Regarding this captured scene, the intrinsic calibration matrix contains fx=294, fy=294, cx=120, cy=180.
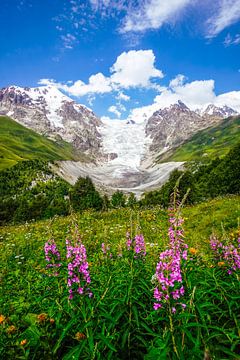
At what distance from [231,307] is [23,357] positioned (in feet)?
10.7

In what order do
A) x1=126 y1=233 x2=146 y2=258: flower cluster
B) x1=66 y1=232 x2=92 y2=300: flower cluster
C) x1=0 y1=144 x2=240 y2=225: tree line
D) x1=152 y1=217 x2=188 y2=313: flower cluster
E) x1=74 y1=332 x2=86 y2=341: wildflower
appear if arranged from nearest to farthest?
1. x1=152 y1=217 x2=188 y2=313: flower cluster
2. x1=74 y1=332 x2=86 y2=341: wildflower
3. x1=66 y1=232 x2=92 y2=300: flower cluster
4. x1=126 y1=233 x2=146 y2=258: flower cluster
5. x1=0 y1=144 x2=240 y2=225: tree line

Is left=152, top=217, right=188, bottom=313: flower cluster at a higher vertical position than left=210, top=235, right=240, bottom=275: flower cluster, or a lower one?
higher

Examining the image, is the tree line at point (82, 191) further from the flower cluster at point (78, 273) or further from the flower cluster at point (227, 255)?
the flower cluster at point (227, 255)

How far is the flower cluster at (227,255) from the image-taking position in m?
5.20

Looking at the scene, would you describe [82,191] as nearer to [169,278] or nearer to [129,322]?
[129,322]

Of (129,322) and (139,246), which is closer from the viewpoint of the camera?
(129,322)

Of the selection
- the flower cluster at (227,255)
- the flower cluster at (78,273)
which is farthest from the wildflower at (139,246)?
the flower cluster at (227,255)

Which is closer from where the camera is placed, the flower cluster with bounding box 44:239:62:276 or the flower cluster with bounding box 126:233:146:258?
the flower cluster with bounding box 126:233:146:258

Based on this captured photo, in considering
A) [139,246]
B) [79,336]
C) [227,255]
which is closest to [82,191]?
[139,246]

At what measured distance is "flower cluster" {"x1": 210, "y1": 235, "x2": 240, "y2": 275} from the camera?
5204 mm

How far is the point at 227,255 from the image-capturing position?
217 inches

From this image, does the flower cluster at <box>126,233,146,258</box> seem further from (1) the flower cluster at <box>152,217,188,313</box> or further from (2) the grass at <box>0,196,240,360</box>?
(1) the flower cluster at <box>152,217,188,313</box>

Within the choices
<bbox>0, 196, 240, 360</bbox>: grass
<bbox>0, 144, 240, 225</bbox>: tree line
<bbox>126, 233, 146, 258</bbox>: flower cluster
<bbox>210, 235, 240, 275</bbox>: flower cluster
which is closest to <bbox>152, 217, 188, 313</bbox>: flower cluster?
<bbox>0, 196, 240, 360</bbox>: grass

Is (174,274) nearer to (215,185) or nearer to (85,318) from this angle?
(85,318)
